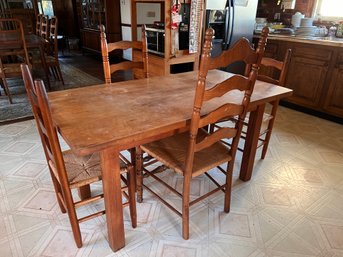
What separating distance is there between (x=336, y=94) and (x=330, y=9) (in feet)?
4.51

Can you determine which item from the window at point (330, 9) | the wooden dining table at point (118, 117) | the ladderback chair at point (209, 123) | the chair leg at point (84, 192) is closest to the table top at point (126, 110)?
the wooden dining table at point (118, 117)

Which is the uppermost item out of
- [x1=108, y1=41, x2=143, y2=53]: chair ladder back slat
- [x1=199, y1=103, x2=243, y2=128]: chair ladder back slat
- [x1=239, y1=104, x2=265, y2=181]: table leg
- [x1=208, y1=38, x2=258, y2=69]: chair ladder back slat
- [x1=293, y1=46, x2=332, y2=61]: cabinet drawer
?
[x1=208, y1=38, x2=258, y2=69]: chair ladder back slat

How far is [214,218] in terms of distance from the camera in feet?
5.55

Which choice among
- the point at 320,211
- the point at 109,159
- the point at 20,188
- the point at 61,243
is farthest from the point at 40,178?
the point at 320,211

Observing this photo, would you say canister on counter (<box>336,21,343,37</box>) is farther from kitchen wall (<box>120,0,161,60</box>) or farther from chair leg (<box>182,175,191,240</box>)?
kitchen wall (<box>120,0,161,60</box>)

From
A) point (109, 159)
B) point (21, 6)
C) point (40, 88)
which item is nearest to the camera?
point (40, 88)

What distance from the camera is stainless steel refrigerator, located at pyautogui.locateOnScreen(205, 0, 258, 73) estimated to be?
10.2ft

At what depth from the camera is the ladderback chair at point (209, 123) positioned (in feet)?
3.74

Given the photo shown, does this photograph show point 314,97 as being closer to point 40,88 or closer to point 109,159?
point 109,159

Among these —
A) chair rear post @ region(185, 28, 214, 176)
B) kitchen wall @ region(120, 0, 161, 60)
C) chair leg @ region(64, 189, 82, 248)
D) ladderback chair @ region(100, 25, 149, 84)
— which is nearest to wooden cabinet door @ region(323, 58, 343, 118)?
ladderback chair @ region(100, 25, 149, 84)

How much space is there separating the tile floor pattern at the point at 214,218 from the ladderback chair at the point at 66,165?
17 centimetres

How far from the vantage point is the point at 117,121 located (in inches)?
48.6

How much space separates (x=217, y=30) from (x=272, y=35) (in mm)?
792

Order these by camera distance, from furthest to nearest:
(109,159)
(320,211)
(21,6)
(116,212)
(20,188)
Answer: (21,6)
(20,188)
(320,211)
(116,212)
(109,159)
